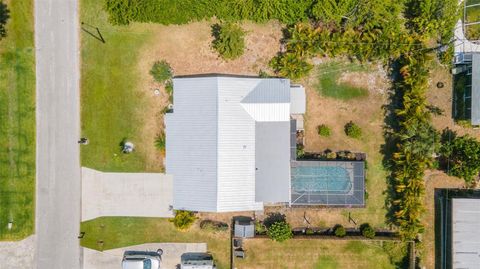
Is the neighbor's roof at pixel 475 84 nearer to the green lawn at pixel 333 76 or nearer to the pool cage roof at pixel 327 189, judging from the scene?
the green lawn at pixel 333 76

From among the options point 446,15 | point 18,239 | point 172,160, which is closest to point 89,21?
point 172,160

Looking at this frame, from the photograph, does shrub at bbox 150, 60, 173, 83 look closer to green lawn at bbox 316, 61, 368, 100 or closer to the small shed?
green lawn at bbox 316, 61, 368, 100

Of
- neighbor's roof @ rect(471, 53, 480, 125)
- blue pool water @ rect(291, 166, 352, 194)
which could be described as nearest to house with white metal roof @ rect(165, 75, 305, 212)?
blue pool water @ rect(291, 166, 352, 194)

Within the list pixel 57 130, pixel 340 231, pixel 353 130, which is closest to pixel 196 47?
pixel 57 130

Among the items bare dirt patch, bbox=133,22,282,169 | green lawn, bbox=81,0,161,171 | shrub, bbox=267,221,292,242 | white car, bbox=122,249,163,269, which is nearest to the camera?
shrub, bbox=267,221,292,242

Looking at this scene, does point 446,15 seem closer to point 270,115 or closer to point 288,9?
point 288,9

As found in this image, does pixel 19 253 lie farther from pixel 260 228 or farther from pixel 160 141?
pixel 260 228
